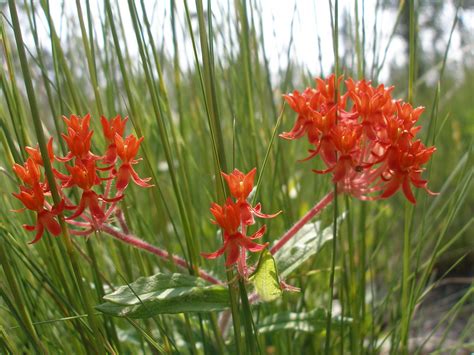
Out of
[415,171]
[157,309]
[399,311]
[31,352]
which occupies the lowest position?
[399,311]

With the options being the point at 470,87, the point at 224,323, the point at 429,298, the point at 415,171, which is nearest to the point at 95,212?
the point at 224,323

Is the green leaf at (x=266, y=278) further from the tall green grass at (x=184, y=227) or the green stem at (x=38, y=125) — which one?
the green stem at (x=38, y=125)

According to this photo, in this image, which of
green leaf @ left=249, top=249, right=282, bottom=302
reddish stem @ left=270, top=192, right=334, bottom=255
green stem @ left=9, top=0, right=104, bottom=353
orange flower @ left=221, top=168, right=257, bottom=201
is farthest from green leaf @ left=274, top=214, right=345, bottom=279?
green stem @ left=9, top=0, right=104, bottom=353

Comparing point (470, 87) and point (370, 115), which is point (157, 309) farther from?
point (470, 87)

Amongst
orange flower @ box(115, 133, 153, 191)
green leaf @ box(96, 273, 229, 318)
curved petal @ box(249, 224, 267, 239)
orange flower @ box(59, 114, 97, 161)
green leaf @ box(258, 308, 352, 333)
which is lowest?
green leaf @ box(258, 308, 352, 333)

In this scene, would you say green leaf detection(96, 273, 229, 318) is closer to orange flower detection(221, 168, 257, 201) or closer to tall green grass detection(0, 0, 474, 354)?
tall green grass detection(0, 0, 474, 354)

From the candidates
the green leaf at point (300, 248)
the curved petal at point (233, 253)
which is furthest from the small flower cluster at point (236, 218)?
the green leaf at point (300, 248)

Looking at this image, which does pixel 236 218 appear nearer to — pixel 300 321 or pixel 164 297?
pixel 164 297
